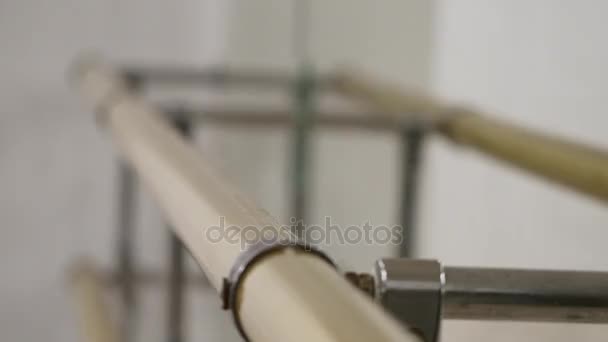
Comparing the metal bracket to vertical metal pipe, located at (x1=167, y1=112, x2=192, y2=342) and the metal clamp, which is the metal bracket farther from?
vertical metal pipe, located at (x1=167, y1=112, x2=192, y2=342)

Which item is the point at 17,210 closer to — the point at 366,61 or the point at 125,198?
the point at 125,198

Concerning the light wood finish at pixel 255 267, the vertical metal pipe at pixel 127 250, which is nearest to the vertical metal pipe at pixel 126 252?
the vertical metal pipe at pixel 127 250

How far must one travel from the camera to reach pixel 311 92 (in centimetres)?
104

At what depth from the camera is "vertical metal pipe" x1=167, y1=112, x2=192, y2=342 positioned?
26.4 inches

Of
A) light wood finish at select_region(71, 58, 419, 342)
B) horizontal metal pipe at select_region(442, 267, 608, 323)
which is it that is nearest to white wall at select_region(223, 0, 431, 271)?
light wood finish at select_region(71, 58, 419, 342)

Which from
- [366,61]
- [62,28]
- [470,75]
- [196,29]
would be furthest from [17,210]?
[470,75]

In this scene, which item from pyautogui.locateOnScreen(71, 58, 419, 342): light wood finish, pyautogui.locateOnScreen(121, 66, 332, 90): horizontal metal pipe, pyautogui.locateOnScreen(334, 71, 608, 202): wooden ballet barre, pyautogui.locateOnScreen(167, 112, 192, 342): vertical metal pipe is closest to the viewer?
pyautogui.locateOnScreen(71, 58, 419, 342): light wood finish

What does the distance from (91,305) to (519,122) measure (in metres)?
0.44

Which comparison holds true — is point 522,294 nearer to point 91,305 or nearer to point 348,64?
point 91,305

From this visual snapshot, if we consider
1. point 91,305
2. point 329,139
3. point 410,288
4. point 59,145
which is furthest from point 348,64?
point 410,288

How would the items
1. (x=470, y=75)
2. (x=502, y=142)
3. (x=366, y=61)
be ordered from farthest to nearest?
(x=366, y=61), (x=470, y=75), (x=502, y=142)

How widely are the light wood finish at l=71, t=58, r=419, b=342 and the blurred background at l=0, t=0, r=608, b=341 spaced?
53 millimetres

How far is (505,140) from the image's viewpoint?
57cm

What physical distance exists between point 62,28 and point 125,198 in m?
0.53
